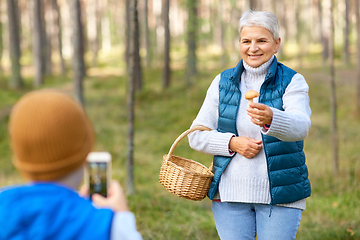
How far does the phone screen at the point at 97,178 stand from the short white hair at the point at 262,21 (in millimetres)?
→ 1434

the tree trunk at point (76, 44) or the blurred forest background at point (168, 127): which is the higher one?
the tree trunk at point (76, 44)

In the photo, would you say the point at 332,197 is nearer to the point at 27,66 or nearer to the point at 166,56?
the point at 166,56

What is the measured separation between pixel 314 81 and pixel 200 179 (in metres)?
15.3

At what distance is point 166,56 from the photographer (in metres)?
15.4

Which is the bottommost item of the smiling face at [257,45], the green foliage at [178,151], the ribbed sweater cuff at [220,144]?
the green foliage at [178,151]

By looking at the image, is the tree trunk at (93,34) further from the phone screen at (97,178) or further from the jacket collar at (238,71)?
the phone screen at (97,178)

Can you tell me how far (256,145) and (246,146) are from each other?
6cm

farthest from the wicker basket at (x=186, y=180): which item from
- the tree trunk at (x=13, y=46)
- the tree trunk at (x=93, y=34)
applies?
the tree trunk at (x=93, y=34)

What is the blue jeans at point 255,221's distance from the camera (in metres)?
2.26

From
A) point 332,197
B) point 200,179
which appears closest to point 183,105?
point 332,197

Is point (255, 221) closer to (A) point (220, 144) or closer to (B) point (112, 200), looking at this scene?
(A) point (220, 144)

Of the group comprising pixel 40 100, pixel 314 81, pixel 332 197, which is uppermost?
pixel 40 100

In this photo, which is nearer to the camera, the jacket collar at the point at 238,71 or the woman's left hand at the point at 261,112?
the woman's left hand at the point at 261,112

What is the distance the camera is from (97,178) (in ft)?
4.61
